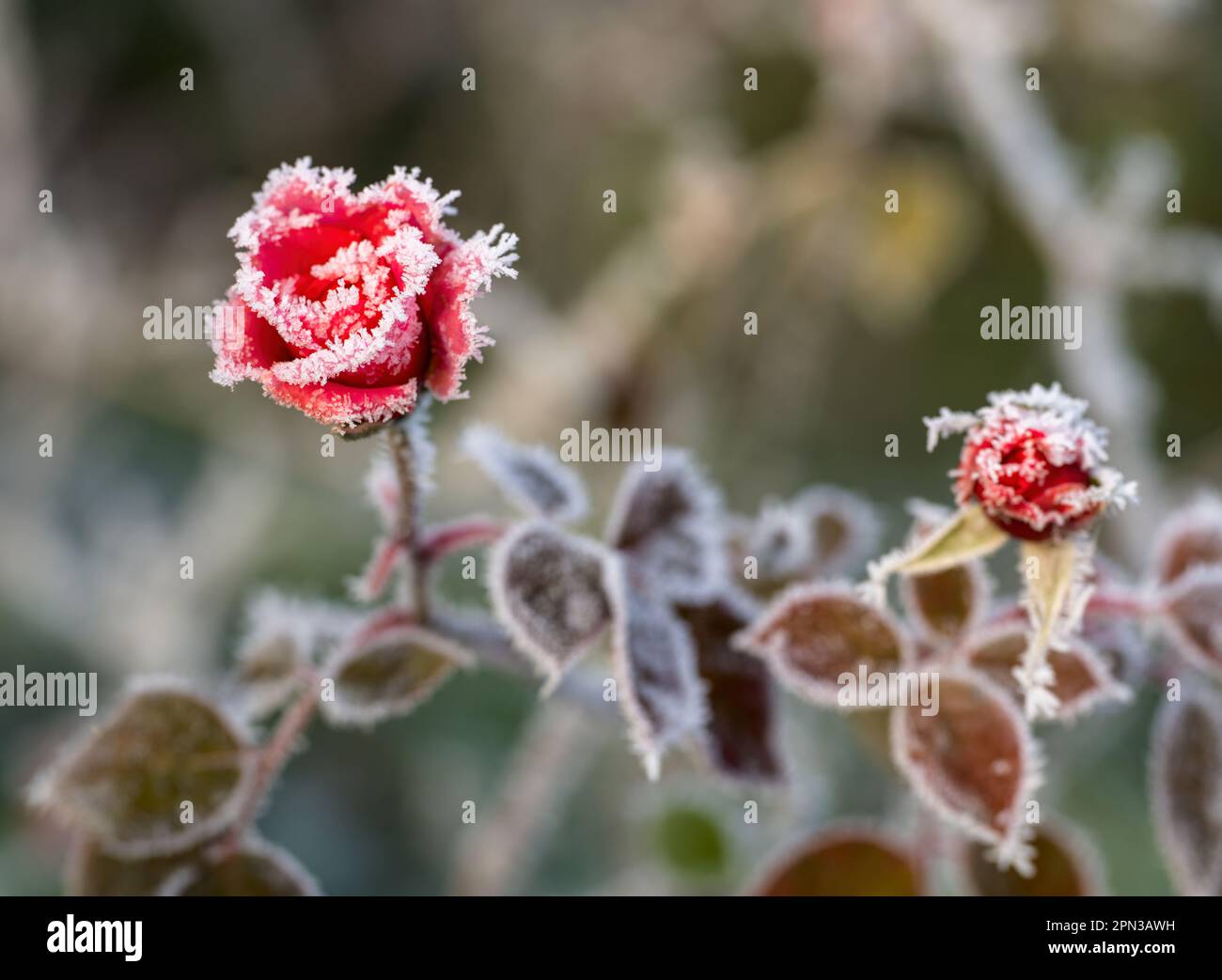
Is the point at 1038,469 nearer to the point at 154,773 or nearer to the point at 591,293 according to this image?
the point at 154,773

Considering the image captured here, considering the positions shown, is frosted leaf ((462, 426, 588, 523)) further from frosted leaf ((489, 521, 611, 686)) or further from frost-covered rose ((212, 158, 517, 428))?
frost-covered rose ((212, 158, 517, 428))

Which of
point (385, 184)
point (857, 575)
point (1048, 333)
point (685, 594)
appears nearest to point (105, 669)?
point (857, 575)

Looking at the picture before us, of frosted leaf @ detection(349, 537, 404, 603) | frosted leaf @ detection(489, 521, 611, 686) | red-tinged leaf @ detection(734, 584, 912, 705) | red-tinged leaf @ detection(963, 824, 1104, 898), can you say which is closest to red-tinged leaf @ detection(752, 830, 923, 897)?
red-tinged leaf @ detection(963, 824, 1104, 898)

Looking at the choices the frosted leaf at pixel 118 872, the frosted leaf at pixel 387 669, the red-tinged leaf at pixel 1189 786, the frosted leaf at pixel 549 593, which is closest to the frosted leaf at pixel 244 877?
the frosted leaf at pixel 118 872

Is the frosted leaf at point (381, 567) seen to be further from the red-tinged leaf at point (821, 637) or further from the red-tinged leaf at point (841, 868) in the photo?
the red-tinged leaf at point (841, 868)

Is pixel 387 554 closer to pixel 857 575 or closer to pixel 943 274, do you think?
pixel 857 575

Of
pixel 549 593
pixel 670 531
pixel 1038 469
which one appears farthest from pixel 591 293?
pixel 1038 469
